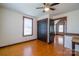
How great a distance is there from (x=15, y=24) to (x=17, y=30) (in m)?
0.14

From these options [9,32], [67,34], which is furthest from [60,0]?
[9,32]

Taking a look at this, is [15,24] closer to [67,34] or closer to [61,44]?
[67,34]

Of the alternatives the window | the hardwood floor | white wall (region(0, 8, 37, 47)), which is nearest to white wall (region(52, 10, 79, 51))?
the hardwood floor

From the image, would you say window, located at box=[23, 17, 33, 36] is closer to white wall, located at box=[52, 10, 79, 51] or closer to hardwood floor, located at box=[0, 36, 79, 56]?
hardwood floor, located at box=[0, 36, 79, 56]

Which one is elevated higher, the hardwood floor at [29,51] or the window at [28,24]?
the window at [28,24]

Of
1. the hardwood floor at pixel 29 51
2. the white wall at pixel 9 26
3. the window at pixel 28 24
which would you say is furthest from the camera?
the window at pixel 28 24

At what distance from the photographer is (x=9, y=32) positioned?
1.43 meters

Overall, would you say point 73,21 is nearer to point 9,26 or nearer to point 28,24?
point 28,24

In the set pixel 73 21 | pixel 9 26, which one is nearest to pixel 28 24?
pixel 9 26

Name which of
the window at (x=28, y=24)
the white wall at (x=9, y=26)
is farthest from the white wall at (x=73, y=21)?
the white wall at (x=9, y=26)

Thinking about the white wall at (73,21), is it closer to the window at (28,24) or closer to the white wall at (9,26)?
the window at (28,24)

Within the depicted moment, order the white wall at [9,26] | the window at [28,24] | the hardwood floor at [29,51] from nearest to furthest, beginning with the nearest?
the white wall at [9,26] < the hardwood floor at [29,51] < the window at [28,24]

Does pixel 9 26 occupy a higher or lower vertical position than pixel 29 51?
higher

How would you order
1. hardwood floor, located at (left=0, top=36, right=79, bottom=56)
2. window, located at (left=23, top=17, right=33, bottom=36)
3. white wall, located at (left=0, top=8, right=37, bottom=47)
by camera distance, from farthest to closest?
window, located at (left=23, top=17, right=33, bottom=36) < hardwood floor, located at (left=0, top=36, right=79, bottom=56) < white wall, located at (left=0, top=8, right=37, bottom=47)
